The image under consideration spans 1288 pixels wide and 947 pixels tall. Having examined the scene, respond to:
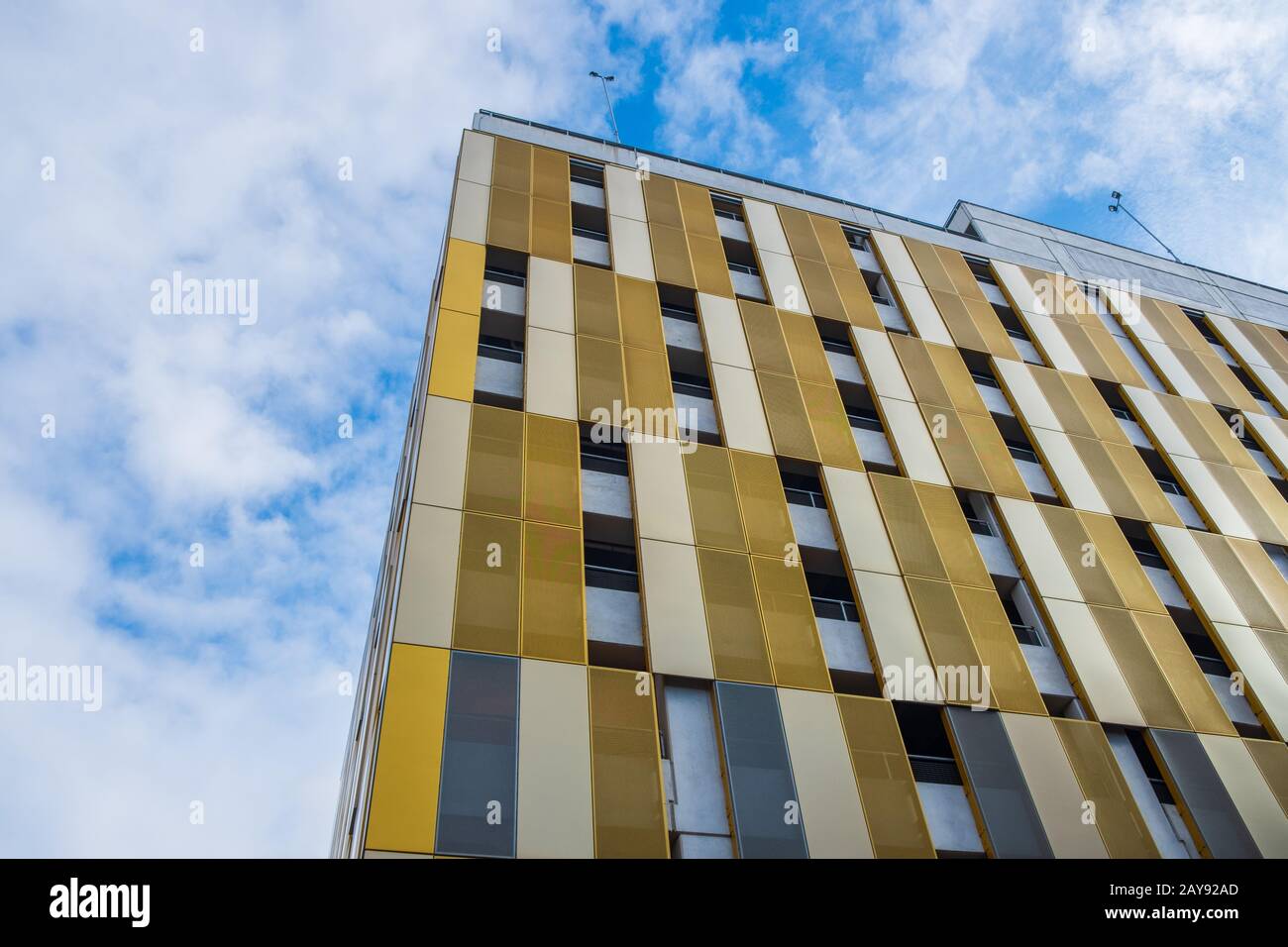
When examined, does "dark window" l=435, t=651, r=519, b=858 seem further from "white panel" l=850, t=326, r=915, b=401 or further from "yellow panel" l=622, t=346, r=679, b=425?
"white panel" l=850, t=326, r=915, b=401

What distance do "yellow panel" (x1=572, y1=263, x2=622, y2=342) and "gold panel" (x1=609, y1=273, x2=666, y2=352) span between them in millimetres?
257

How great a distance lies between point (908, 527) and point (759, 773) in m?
8.65

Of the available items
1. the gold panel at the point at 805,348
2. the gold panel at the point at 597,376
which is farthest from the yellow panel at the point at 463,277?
the gold panel at the point at 805,348

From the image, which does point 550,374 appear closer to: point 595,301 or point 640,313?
point 595,301

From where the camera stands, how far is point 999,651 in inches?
761

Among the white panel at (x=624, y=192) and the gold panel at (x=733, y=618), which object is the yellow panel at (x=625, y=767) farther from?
the white panel at (x=624, y=192)

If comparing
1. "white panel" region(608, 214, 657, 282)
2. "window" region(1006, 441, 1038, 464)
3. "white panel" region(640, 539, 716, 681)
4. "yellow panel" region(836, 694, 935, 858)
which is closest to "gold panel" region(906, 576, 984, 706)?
"yellow panel" region(836, 694, 935, 858)

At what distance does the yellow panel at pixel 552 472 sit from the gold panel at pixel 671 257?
329 inches

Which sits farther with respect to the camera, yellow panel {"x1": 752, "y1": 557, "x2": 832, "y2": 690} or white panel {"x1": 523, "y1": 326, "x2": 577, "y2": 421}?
white panel {"x1": 523, "y1": 326, "x2": 577, "y2": 421}

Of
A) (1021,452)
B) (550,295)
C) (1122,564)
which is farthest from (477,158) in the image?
(1122,564)

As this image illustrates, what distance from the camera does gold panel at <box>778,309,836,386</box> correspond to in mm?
25125
